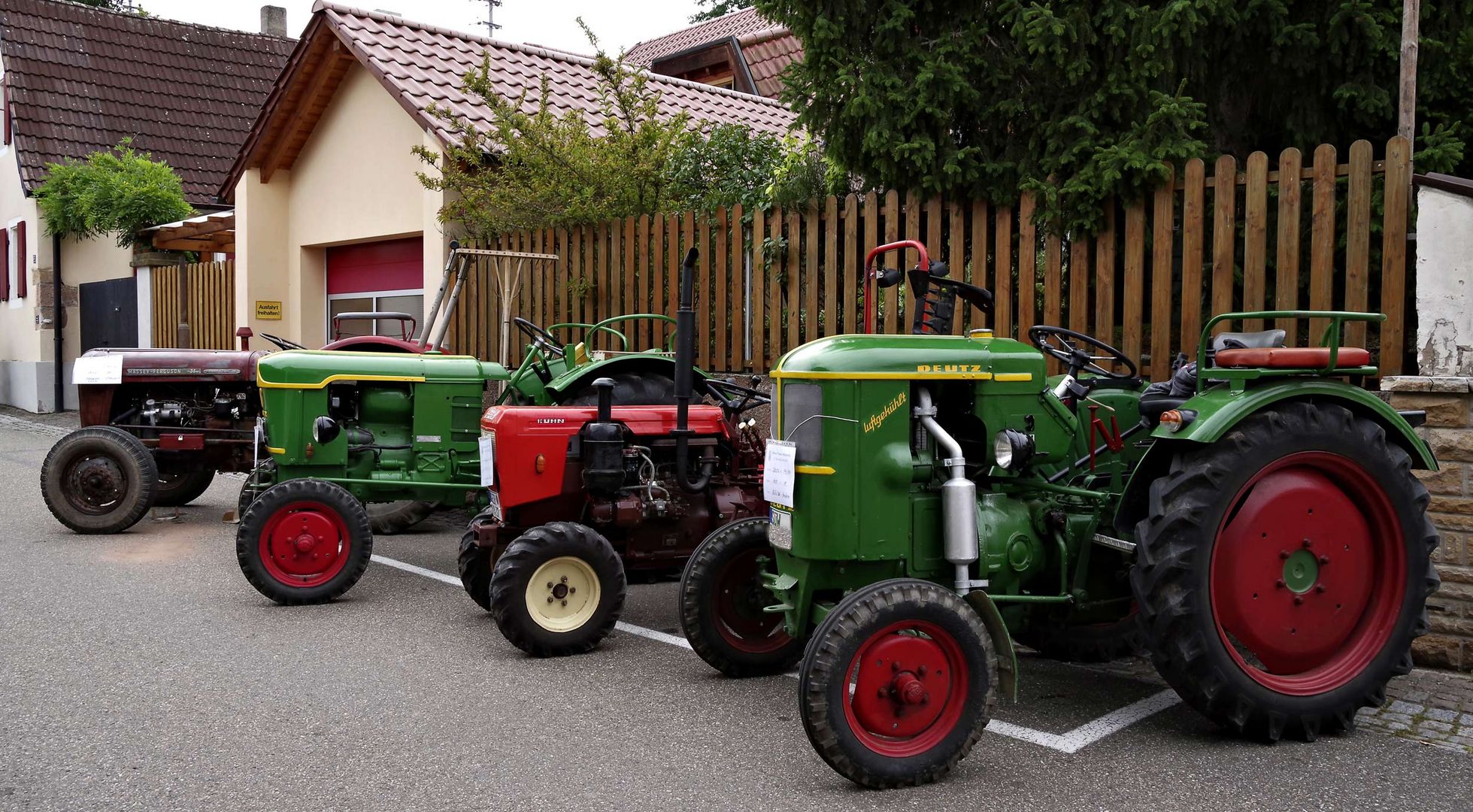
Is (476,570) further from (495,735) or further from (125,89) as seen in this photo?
(125,89)

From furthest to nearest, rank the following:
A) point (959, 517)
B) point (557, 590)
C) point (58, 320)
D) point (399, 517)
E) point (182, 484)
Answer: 1. point (58, 320)
2. point (182, 484)
3. point (399, 517)
4. point (557, 590)
5. point (959, 517)

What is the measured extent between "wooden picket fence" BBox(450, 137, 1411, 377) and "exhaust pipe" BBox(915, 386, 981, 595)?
263cm

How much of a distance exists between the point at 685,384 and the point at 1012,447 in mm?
1629

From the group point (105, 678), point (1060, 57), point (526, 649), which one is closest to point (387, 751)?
point (526, 649)

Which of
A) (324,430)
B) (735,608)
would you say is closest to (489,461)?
(735,608)

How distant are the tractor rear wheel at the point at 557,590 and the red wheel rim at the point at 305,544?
5.15 feet

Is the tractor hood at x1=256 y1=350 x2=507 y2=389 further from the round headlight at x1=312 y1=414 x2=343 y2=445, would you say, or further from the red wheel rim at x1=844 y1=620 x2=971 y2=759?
the red wheel rim at x1=844 y1=620 x2=971 y2=759

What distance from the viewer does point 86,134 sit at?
21.3 metres

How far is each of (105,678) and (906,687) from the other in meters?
3.28

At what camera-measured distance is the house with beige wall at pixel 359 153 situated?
43.9 feet

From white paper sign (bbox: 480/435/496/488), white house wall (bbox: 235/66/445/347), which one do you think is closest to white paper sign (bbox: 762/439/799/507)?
white paper sign (bbox: 480/435/496/488)

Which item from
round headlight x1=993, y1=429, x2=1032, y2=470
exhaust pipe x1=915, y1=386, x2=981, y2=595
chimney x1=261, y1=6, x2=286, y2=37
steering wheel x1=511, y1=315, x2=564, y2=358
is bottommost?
exhaust pipe x1=915, y1=386, x2=981, y2=595

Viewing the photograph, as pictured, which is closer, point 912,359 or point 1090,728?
point 912,359

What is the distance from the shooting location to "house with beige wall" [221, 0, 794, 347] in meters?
13.4
